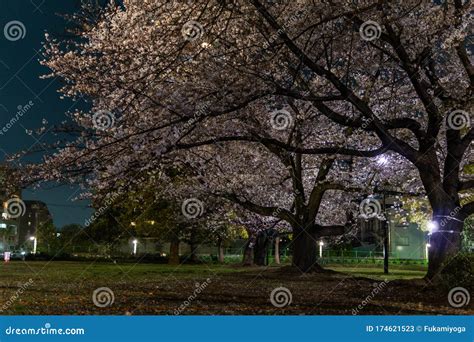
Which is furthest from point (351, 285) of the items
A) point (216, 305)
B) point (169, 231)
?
point (169, 231)

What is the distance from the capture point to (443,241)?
2022cm

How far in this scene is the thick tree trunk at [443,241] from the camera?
20.0m

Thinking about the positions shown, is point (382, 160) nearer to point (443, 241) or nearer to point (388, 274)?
point (443, 241)

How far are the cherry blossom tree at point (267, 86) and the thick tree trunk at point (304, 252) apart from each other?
4.85 m

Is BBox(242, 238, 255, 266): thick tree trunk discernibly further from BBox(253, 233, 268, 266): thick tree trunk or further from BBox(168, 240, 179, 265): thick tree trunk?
BBox(168, 240, 179, 265): thick tree trunk

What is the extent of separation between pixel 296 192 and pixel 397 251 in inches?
2243

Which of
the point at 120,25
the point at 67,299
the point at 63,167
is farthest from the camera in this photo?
the point at 120,25

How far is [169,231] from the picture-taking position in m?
56.3

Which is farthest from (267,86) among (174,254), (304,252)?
(174,254)

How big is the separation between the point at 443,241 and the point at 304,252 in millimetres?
13219

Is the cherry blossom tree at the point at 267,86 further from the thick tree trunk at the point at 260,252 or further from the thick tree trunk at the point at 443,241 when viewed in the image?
the thick tree trunk at the point at 260,252

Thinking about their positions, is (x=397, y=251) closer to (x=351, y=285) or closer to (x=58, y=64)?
(x=351, y=285)

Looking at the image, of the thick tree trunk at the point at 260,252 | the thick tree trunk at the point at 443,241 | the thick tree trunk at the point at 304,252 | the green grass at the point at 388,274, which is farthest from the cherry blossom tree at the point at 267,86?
the thick tree trunk at the point at 260,252

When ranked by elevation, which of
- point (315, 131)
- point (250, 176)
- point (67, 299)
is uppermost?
point (315, 131)
